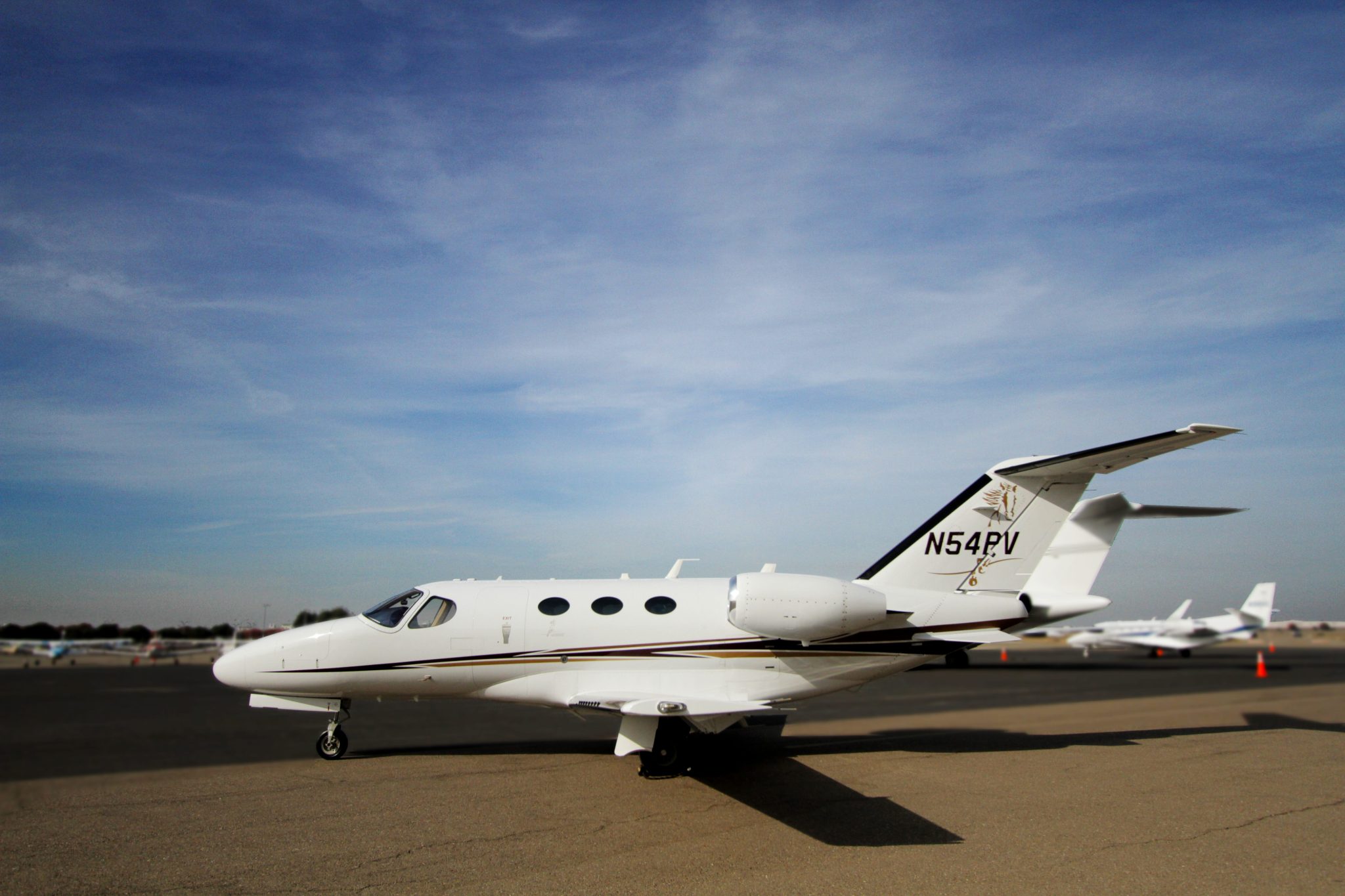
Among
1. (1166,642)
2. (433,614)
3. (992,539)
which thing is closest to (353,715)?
(433,614)

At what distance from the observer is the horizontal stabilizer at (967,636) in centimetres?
1073

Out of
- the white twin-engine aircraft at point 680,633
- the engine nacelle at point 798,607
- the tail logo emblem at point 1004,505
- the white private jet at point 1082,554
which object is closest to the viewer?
the engine nacelle at point 798,607

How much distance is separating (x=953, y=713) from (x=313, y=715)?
1304cm

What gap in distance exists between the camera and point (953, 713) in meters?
15.9

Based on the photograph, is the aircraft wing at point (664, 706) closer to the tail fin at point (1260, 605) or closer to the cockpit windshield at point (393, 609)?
the cockpit windshield at point (393, 609)

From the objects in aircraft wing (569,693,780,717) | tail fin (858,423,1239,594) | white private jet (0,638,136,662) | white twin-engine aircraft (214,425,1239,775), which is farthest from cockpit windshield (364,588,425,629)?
white private jet (0,638,136,662)

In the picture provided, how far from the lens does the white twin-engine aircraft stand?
10.7 metres

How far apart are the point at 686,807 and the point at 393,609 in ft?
17.6

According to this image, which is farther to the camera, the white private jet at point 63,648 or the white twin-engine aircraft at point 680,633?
the white private jet at point 63,648

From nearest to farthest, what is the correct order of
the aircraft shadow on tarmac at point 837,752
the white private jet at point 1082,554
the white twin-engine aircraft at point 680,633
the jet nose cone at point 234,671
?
the aircraft shadow on tarmac at point 837,752
the white twin-engine aircraft at point 680,633
the jet nose cone at point 234,671
the white private jet at point 1082,554

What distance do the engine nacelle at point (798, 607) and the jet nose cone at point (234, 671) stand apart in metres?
6.95

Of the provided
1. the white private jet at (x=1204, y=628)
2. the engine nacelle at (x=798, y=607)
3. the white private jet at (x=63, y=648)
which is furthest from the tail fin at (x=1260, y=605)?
the white private jet at (x=63, y=648)

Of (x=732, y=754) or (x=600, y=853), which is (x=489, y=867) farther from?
(x=732, y=754)

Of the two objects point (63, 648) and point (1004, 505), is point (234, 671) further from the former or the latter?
point (63, 648)
